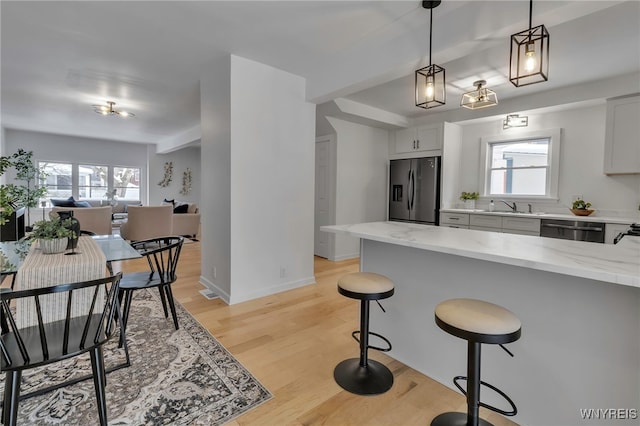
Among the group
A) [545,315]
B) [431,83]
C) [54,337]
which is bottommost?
[54,337]

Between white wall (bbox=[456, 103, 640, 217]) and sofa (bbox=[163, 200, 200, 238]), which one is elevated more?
white wall (bbox=[456, 103, 640, 217])

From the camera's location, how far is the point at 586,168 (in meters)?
3.95

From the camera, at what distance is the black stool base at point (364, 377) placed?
1.86m

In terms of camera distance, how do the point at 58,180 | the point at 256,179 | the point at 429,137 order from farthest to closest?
1. the point at 58,180
2. the point at 429,137
3. the point at 256,179

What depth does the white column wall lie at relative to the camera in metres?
3.22

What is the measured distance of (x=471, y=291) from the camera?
1.79 metres

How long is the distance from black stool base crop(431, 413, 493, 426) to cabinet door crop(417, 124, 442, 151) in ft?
13.6

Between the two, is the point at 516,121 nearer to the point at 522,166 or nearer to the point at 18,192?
the point at 522,166

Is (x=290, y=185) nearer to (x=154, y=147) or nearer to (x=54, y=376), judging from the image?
(x=54, y=376)

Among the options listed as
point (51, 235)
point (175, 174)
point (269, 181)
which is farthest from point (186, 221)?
point (51, 235)

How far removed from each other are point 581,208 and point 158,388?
190 inches

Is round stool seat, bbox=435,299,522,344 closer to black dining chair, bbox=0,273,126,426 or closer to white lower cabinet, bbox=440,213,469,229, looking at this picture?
black dining chair, bbox=0,273,126,426

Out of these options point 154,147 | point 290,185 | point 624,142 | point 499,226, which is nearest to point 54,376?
point 290,185

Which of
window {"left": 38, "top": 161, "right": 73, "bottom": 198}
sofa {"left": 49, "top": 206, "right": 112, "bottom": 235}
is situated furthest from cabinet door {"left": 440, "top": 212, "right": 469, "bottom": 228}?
window {"left": 38, "top": 161, "right": 73, "bottom": 198}
